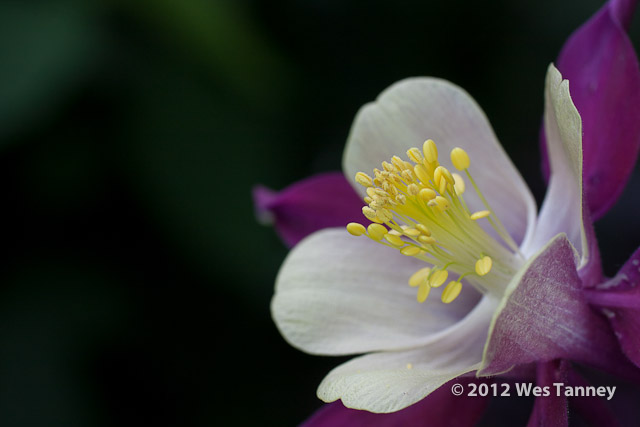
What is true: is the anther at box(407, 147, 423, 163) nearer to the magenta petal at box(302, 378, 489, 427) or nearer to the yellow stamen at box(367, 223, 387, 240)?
the yellow stamen at box(367, 223, 387, 240)

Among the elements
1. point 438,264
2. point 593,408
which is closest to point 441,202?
point 438,264

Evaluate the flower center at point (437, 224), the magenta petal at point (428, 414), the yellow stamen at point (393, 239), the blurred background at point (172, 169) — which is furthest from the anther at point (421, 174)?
the blurred background at point (172, 169)

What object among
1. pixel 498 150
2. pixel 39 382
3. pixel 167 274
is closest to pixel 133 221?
pixel 167 274

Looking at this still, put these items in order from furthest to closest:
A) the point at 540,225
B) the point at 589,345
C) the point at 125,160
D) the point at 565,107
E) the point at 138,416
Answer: the point at 138,416, the point at 125,160, the point at 540,225, the point at 589,345, the point at 565,107

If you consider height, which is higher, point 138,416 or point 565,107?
point 565,107

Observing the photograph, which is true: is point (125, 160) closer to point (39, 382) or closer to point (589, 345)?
point (39, 382)

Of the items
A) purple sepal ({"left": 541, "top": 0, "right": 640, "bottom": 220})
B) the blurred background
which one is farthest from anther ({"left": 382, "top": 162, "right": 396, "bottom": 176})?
the blurred background

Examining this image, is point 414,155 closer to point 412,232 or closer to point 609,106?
point 412,232
